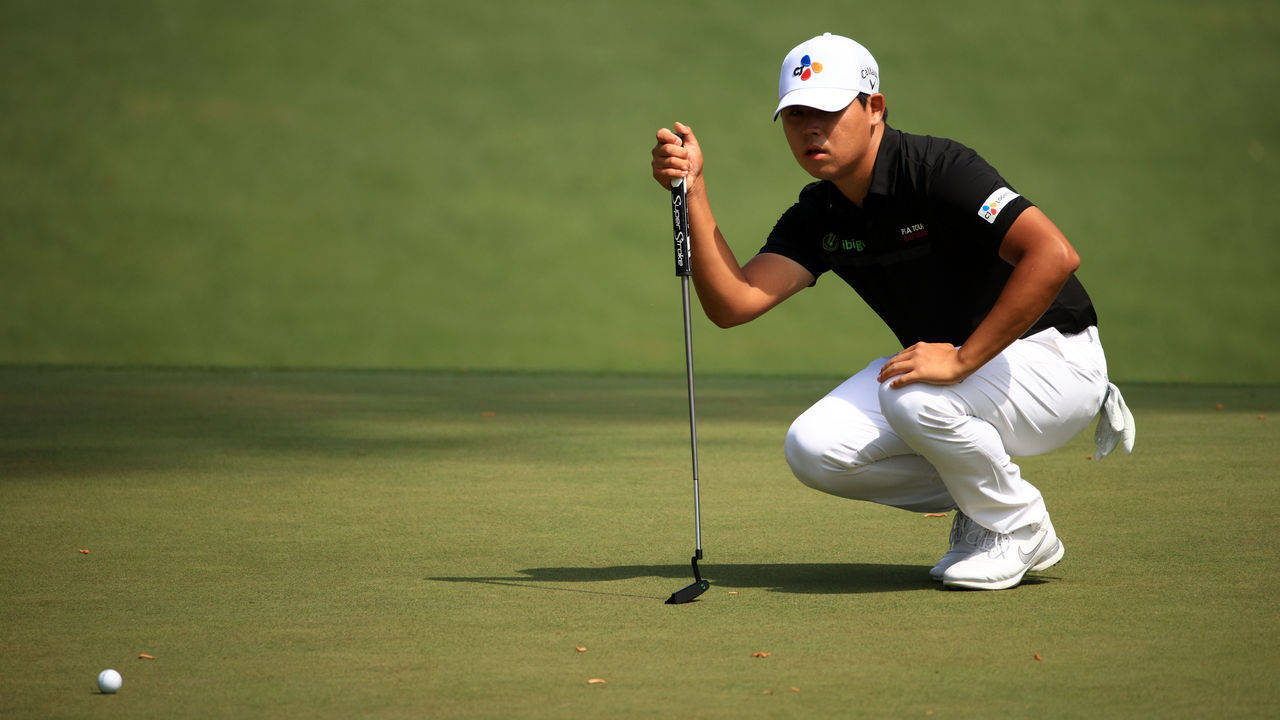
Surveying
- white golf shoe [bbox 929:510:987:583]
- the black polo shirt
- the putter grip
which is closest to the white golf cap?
the black polo shirt

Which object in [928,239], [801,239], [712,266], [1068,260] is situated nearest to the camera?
[1068,260]

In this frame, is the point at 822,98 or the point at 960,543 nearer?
the point at 822,98

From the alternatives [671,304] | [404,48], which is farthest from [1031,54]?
[404,48]

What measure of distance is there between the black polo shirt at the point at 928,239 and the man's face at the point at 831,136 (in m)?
0.05

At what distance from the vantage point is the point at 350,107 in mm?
9266

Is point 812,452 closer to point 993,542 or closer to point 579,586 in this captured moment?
point 993,542

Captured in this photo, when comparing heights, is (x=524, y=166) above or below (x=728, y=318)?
above

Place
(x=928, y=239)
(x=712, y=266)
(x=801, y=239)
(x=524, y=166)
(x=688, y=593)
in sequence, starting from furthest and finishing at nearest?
(x=524, y=166)
(x=801, y=239)
(x=712, y=266)
(x=928, y=239)
(x=688, y=593)

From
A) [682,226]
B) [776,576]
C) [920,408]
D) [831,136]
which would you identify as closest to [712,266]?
[682,226]

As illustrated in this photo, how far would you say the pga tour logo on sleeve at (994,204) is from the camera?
247cm

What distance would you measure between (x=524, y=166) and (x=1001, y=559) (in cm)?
696

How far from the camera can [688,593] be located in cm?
253

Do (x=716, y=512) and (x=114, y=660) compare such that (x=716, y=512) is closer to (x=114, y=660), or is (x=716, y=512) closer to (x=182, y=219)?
(x=114, y=660)

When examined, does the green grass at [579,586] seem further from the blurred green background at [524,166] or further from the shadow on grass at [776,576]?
the blurred green background at [524,166]
